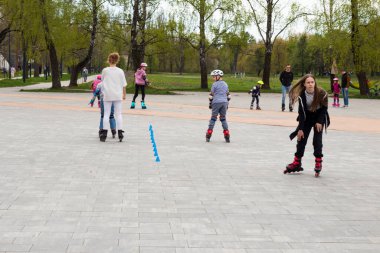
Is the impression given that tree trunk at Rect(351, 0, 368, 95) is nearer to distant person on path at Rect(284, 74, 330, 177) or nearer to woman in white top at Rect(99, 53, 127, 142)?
woman in white top at Rect(99, 53, 127, 142)

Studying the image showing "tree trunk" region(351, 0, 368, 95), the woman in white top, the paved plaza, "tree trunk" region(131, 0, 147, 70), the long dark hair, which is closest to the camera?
the paved plaza

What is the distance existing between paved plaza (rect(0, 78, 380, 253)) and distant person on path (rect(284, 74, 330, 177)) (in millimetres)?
287

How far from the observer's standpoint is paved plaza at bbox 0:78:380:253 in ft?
14.2

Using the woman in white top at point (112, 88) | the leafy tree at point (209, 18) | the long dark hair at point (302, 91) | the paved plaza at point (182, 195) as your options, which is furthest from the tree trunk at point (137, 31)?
the long dark hair at point (302, 91)

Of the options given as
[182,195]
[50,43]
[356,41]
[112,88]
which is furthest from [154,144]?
[356,41]

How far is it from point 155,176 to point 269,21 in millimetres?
30618

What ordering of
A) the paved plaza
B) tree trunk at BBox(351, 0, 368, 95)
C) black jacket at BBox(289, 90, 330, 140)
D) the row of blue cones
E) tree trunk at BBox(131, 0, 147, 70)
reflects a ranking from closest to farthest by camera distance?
1. the paved plaza
2. black jacket at BBox(289, 90, 330, 140)
3. the row of blue cones
4. tree trunk at BBox(351, 0, 368, 95)
5. tree trunk at BBox(131, 0, 147, 70)

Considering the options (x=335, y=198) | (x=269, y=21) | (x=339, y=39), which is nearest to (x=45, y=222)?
(x=335, y=198)

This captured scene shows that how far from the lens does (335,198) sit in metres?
6.05

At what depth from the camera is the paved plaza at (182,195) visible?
4.33m

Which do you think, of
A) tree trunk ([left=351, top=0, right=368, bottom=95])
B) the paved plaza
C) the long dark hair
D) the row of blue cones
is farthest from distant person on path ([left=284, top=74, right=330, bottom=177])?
tree trunk ([left=351, top=0, right=368, bottom=95])

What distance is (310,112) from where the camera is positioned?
24.7ft

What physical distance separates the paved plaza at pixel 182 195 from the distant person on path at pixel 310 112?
11.3 inches

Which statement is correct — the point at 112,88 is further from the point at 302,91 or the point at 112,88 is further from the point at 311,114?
the point at 311,114
